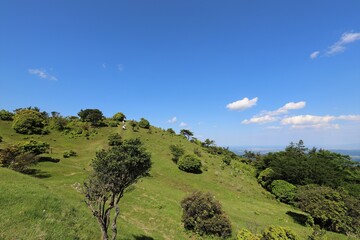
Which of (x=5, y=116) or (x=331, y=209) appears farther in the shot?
(x=5, y=116)

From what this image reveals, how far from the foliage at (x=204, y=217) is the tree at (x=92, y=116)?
58159mm

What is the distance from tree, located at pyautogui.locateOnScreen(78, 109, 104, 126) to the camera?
72.0 metres

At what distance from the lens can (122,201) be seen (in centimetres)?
2389

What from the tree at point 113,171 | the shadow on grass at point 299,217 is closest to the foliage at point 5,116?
the tree at point 113,171

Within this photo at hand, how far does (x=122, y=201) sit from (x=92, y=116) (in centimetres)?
5385

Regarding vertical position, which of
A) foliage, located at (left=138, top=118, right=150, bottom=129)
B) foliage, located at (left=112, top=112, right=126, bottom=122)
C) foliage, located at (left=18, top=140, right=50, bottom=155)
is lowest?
foliage, located at (left=18, top=140, right=50, bottom=155)

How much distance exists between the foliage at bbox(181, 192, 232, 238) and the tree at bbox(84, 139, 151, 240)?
1058cm

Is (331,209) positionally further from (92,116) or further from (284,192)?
(92,116)

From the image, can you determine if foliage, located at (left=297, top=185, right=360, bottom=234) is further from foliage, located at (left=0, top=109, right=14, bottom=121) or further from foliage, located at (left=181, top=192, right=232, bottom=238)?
foliage, located at (left=0, top=109, right=14, bottom=121)

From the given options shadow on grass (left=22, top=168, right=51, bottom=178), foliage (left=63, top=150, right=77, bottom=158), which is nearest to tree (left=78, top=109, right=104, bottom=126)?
foliage (left=63, top=150, right=77, bottom=158)

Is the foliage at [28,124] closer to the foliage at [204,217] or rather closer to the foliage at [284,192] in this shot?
the foliage at [204,217]

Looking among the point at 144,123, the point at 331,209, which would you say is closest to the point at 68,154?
the point at 144,123

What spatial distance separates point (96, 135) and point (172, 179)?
108 ft

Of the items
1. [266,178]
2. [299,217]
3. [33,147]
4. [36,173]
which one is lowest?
[299,217]
